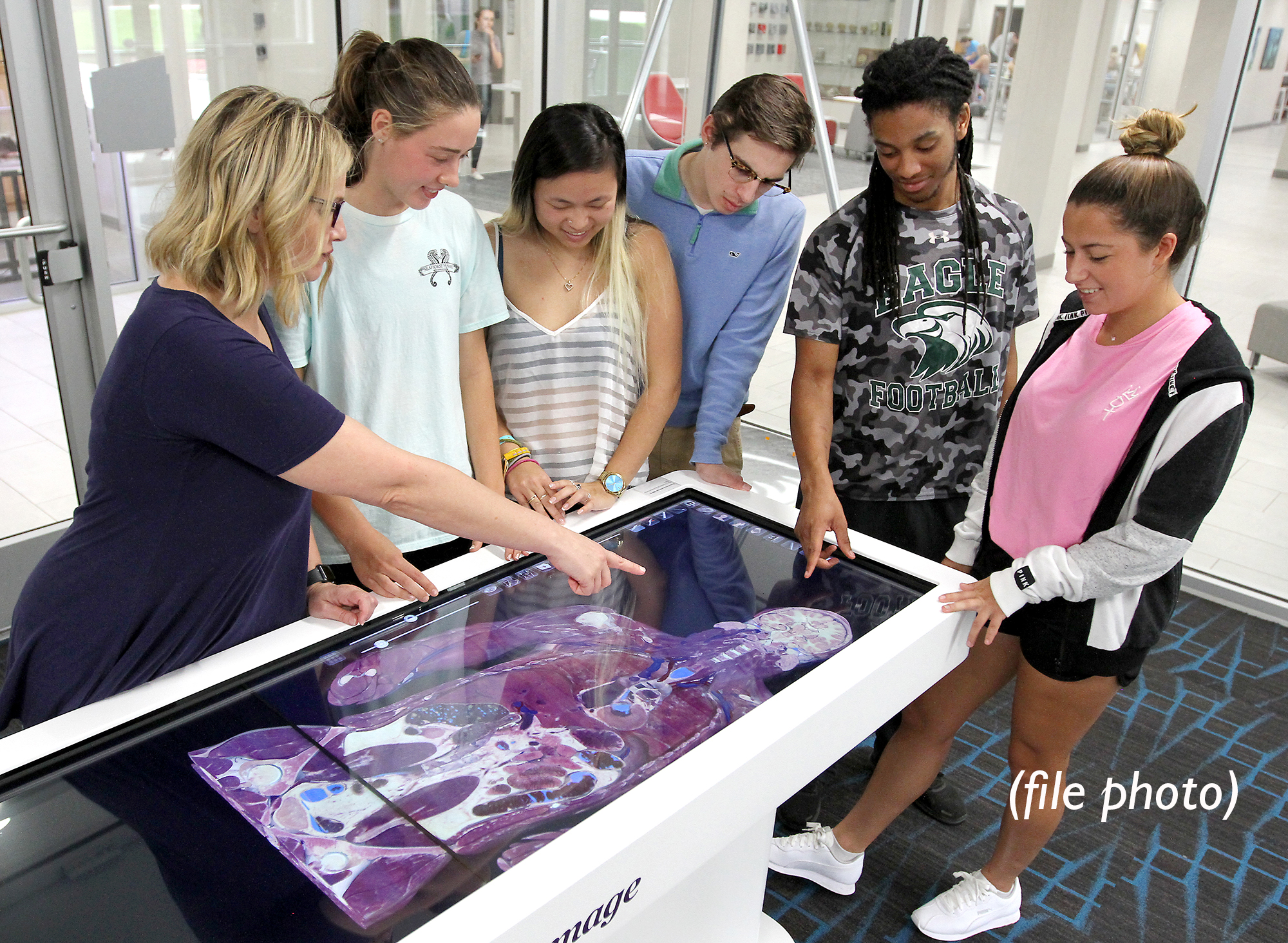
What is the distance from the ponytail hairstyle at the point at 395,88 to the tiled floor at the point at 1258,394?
1.67m

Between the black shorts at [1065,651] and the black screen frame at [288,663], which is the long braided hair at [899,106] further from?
the black shorts at [1065,651]

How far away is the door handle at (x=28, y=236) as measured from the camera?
2.57m

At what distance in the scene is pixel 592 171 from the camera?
1.66 metres

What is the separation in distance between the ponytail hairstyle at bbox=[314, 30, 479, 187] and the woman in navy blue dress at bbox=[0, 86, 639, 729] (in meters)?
0.31

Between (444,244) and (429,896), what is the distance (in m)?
1.04

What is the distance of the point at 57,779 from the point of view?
1081mm

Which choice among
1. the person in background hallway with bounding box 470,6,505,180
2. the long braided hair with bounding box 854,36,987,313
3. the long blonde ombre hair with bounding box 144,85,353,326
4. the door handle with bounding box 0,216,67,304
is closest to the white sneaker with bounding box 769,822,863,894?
the long braided hair with bounding box 854,36,987,313

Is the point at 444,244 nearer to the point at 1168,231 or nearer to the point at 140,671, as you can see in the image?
the point at 140,671

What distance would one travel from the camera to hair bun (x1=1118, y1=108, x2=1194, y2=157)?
148 centimetres

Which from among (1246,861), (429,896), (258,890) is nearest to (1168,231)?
(429,896)

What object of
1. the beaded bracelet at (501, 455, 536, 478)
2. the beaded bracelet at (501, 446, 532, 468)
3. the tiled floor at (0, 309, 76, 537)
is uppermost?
the beaded bracelet at (501, 446, 532, 468)

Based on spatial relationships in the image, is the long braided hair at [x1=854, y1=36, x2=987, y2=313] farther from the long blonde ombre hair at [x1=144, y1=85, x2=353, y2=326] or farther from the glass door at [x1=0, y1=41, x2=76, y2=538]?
the glass door at [x1=0, y1=41, x2=76, y2=538]

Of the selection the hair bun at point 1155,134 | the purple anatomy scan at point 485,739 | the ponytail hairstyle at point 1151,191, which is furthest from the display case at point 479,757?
the hair bun at point 1155,134

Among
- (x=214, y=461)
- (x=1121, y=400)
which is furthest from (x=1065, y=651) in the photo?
(x=214, y=461)
